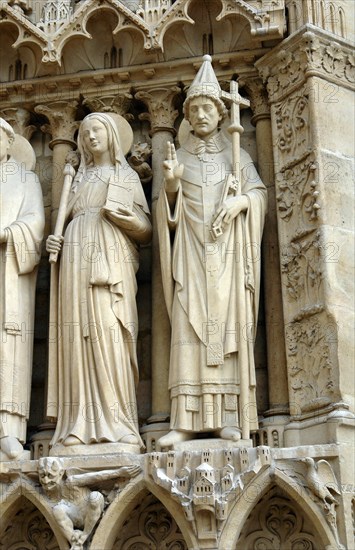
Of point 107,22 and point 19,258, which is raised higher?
point 107,22

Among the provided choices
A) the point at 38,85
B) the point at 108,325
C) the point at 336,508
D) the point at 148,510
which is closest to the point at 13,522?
the point at 148,510

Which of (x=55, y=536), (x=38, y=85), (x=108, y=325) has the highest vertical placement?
(x=38, y=85)

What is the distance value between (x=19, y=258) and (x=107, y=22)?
82.3 inches

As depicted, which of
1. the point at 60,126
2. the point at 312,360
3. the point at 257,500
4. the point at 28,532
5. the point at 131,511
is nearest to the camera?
the point at 257,500

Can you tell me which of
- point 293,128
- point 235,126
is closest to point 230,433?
point 235,126

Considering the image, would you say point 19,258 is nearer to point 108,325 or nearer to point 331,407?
point 108,325

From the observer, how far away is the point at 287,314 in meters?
7.46

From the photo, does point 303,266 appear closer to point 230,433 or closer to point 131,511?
point 230,433

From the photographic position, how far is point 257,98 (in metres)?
8.34

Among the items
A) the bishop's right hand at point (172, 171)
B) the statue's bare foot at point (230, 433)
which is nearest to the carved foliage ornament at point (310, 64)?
the bishop's right hand at point (172, 171)

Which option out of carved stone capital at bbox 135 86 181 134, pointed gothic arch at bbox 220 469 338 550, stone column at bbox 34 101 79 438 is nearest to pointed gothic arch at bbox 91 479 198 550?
pointed gothic arch at bbox 220 469 338 550

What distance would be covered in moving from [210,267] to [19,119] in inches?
88.4

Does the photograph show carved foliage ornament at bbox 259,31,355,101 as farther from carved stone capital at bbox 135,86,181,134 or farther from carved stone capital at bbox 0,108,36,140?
carved stone capital at bbox 0,108,36,140

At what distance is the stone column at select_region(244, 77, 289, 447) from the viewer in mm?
7352
